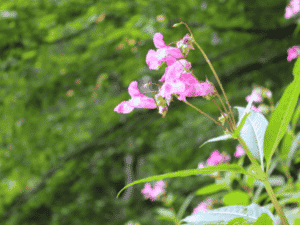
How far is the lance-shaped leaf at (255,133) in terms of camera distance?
642 millimetres

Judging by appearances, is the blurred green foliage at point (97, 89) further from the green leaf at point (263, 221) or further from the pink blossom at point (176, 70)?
the green leaf at point (263, 221)

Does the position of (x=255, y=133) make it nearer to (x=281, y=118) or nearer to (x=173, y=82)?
(x=281, y=118)

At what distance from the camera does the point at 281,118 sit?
552 mm

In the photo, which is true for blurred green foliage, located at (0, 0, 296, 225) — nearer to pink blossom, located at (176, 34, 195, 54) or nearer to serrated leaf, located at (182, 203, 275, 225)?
pink blossom, located at (176, 34, 195, 54)

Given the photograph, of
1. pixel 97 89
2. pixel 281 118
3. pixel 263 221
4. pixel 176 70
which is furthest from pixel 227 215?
pixel 97 89

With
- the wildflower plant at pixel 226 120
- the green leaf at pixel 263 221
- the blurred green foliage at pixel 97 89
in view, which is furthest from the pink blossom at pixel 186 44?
the blurred green foliage at pixel 97 89

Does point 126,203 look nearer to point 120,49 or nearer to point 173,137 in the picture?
point 173,137

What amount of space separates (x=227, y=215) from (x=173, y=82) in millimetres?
338

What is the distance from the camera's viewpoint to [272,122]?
22.3 inches

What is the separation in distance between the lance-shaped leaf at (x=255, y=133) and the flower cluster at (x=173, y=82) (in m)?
0.13

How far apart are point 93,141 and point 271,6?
261 cm

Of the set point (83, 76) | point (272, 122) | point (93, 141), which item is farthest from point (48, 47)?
point (272, 122)

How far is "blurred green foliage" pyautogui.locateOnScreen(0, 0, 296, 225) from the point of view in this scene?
2.60m

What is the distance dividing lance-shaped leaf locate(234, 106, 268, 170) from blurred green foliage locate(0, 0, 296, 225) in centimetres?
175
